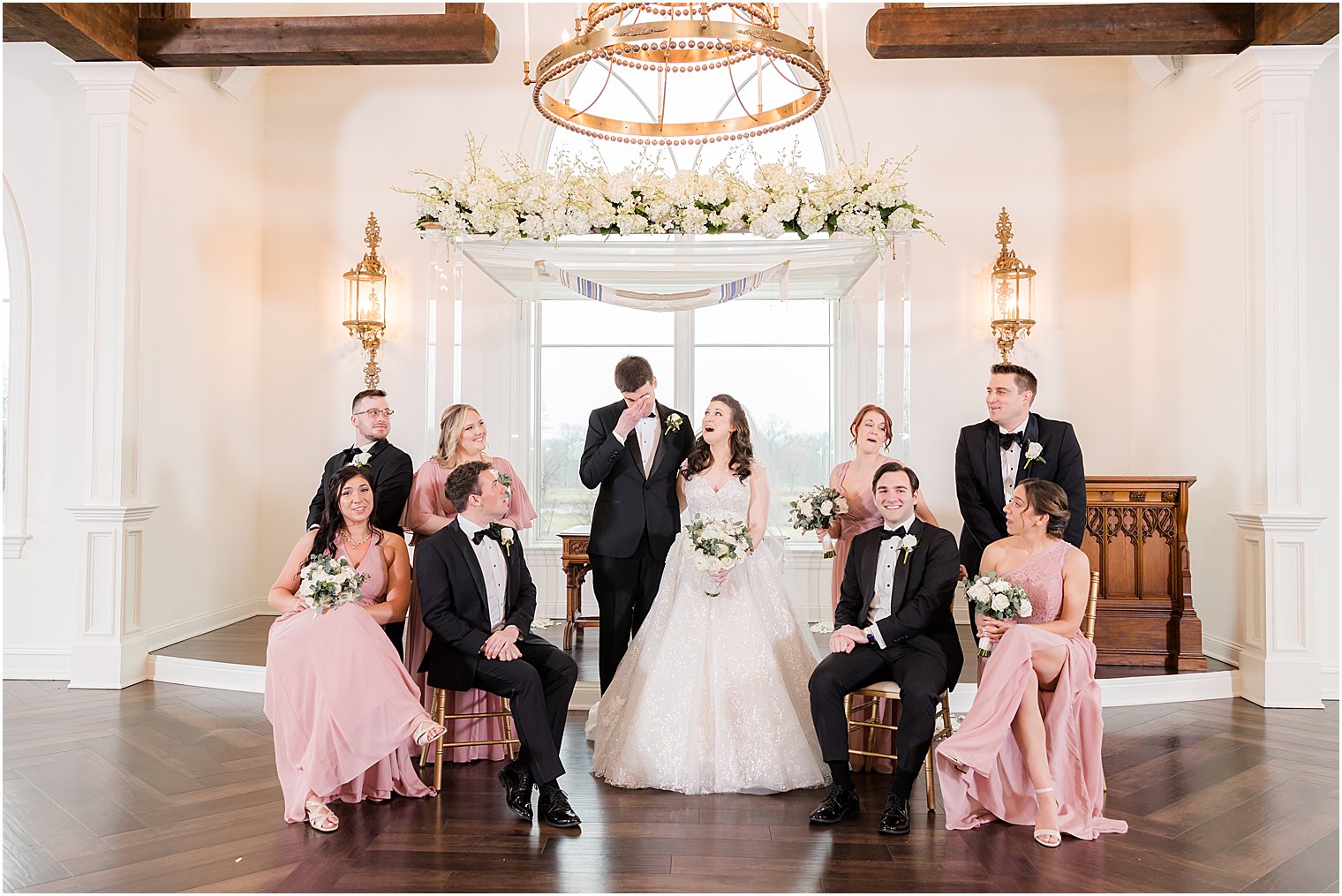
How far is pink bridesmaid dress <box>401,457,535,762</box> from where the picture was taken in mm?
4219

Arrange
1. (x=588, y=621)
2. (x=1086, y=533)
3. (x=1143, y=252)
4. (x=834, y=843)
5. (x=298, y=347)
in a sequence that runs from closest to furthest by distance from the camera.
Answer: (x=834, y=843)
(x=1086, y=533)
(x=588, y=621)
(x=1143, y=252)
(x=298, y=347)

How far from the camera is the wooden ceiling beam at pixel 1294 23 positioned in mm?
4945

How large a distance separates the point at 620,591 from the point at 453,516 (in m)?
0.92

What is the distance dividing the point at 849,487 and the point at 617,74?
5143 millimetres

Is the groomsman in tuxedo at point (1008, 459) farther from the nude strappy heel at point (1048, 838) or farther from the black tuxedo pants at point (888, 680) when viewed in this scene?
the nude strappy heel at point (1048, 838)

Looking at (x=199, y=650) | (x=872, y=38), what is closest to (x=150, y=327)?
(x=199, y=650)

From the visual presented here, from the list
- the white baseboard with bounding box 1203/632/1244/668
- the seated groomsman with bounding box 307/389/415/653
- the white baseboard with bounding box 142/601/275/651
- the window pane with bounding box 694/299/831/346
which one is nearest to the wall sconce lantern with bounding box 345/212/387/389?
the white baseboard with bounding box 142/601/275/651

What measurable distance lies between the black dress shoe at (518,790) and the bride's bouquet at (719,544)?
106cm

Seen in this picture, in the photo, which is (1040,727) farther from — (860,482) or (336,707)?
(336,707)

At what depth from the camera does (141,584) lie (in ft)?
19.2

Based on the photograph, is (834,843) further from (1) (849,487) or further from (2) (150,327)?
(2) (150,327)

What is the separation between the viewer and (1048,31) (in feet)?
19.2

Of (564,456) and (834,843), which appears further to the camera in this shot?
(564,456)

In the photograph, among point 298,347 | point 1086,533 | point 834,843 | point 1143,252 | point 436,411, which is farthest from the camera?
point 298,347
